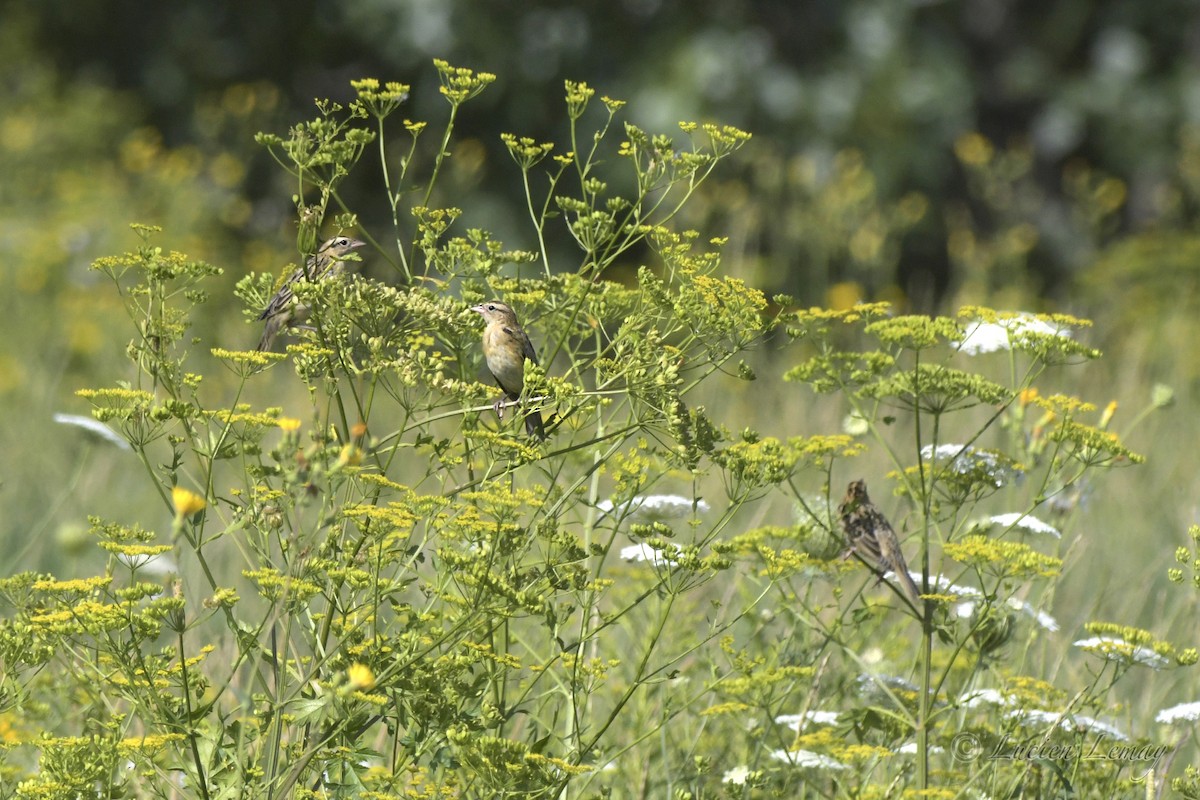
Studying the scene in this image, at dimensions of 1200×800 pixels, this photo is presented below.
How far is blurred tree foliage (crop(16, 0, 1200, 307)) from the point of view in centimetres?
1184

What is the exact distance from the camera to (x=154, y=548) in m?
2.52

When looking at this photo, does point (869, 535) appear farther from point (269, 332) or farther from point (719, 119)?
point (719, 119)

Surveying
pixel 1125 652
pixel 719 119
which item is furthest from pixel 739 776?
pixel 719 119

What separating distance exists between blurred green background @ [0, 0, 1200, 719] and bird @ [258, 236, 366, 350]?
18.7ft

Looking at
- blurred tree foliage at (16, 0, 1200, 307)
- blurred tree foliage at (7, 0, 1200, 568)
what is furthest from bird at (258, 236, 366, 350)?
blurred tree foliage at (16, 0, 1200, 307)

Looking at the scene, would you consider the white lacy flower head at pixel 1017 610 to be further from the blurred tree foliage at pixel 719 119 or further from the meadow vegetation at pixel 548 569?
the blurred tree foliage at pixel 719 119

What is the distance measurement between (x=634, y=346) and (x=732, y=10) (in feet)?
33.5

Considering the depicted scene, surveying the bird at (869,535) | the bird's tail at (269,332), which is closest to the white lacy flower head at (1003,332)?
the bird at (869,535)

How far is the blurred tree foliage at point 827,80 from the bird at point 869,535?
7558 millimetres

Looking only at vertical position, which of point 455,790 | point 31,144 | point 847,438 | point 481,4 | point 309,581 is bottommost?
point 455,790

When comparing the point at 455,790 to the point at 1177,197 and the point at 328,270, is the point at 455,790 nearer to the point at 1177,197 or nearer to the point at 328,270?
the point at 328,270

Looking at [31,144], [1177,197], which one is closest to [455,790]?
[1177,197]

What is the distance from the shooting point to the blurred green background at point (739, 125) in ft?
33.2

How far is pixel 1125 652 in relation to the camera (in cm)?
297
